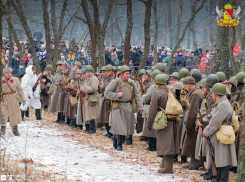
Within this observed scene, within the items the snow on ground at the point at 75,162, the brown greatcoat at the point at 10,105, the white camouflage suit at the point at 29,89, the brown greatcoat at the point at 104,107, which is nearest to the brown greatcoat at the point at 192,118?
the snow on ground at the point at 75,162

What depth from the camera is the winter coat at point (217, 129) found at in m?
6.00

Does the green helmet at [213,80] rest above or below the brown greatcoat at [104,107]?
above

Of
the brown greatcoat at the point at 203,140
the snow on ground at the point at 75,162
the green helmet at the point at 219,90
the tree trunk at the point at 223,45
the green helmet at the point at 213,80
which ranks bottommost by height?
the snow on ground at the point at 75,162

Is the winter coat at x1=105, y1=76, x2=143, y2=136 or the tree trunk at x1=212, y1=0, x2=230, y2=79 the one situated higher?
the tree trunk at x1=212, y1=0, x2=230, y2=79

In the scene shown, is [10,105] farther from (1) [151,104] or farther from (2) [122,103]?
(1) [151,104]

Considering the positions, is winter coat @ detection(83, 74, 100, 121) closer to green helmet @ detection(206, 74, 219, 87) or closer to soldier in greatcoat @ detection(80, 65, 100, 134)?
soldier in greatcoat @ detection(80, 65, 100, 134)

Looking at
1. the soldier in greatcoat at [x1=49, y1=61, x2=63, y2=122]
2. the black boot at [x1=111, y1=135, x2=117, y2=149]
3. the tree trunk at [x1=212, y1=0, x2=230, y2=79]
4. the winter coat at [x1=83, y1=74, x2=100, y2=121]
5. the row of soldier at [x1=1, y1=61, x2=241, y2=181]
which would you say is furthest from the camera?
the tree trunk at [x1=212, y1=0, x2=230, y2=79]

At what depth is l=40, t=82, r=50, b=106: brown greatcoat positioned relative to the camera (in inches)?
538

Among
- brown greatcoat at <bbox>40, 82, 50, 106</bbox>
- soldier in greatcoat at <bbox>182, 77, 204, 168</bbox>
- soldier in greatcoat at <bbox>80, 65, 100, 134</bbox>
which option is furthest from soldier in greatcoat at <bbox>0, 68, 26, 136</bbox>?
soldier in greatcoat at <bbox>182, 77, 204, 168</bbox>

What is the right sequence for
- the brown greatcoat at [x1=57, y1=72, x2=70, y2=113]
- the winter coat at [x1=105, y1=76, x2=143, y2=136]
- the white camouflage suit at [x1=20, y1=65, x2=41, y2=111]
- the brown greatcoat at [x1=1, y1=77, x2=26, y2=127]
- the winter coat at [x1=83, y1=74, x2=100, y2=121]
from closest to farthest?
the winter coat at [x1=105, y1=76, x2=143, y2=136]
the brown greatcoat at [x1=1, y1=77, x2=26, y2=127]
the winter coat at [x1=83, y1=74, x2=100, y2=121]
the brown greatcoat at [x1=57, y1=72, x2=70, y2=113]
the white camouflage suit at [x1=20, y1=65, x2=41, y2=111]

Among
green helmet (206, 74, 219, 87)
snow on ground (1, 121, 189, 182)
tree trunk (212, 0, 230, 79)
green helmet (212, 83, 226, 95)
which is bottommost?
snow on ground (1, 121, 189, 182)

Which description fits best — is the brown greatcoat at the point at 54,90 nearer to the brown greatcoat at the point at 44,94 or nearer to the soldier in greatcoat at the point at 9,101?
the brown greatcoat at the point at 44,94

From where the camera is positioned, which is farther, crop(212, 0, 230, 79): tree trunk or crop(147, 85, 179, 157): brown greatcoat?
crop(212, 0, 230, 79): tree trunk

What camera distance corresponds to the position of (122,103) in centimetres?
908
